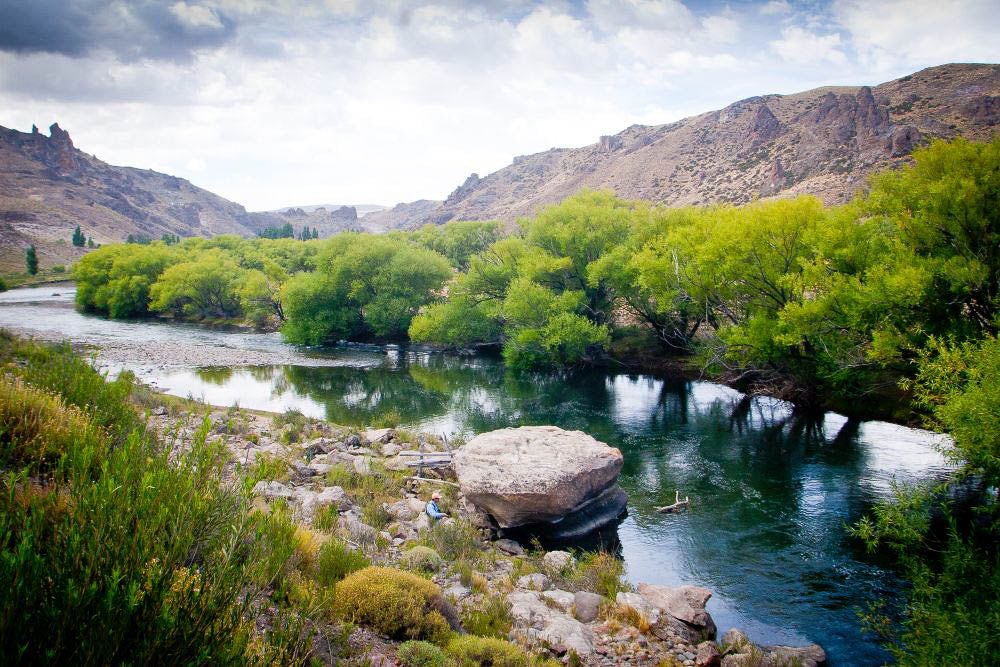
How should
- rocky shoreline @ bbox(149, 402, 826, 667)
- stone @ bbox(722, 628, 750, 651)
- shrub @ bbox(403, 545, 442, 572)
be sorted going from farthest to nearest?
shrub @ bbox(403, 545, 442, 572), stone @ bbox(722, 628, 750, 651), rocky shoreline @ bbox(149, 402, 826, 667)

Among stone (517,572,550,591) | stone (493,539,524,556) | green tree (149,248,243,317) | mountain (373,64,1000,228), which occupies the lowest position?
stone (493,539,524,556)

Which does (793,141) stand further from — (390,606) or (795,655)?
(390,606)

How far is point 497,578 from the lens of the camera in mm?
10766

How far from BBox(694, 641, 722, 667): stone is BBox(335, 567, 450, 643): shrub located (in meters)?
4.55

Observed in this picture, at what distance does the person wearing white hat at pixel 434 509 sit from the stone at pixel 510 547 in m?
1.54

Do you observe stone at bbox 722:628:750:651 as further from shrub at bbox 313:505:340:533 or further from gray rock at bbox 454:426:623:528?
shrub at bbox 313:505:340:533

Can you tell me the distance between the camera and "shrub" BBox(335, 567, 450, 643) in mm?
6648

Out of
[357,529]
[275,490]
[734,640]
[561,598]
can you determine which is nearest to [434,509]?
[357,529]

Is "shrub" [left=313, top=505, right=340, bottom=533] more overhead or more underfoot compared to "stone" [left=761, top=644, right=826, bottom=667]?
more overhead

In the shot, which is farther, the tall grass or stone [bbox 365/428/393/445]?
stone [bbox 365/428/393/445]

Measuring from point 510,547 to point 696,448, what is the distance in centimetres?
1042

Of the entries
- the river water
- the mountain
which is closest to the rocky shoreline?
the river water

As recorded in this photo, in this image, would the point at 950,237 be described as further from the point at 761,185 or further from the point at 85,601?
the point at 761,185

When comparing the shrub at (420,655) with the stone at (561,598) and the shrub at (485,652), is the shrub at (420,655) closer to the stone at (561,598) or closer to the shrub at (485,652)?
the shrub at (485,652)
